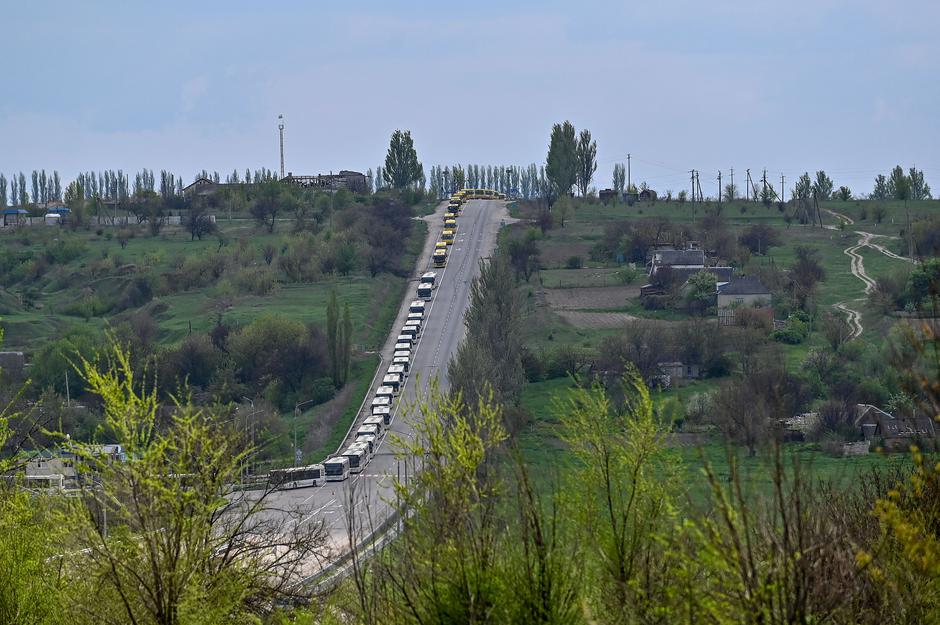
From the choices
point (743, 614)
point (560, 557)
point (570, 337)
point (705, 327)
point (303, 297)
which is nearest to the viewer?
point (743, 614)

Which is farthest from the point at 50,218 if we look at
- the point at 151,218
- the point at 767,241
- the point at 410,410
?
the point at 410,410

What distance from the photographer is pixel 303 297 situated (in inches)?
2456

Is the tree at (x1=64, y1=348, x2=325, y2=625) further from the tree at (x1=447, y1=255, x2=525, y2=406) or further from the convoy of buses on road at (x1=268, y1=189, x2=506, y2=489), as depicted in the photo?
the tree at (x1=447, y1=255, x2=525, y2=406)

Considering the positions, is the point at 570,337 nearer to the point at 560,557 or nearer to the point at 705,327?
the point at 705,327

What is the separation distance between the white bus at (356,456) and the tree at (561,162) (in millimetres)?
59037

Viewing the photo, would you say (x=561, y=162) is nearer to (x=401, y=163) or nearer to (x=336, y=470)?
(x=401, y=163)

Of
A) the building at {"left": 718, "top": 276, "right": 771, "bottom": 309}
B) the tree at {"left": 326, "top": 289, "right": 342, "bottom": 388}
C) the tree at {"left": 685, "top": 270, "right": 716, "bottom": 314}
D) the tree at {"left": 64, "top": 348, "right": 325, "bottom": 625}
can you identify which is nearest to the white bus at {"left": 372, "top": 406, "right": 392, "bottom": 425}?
the tree at {"left": 326, "top": 289, "right": 342, "bottom": 388}

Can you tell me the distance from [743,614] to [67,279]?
67.0 meters

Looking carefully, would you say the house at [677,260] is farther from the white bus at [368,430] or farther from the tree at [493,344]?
the white bus at [368,430]

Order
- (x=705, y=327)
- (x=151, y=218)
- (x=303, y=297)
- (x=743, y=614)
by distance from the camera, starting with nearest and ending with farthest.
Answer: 1. (x=743, y=614)
2. (x=705, y=327)
3. (x=303, y=297)
4. (x=151, y=218)

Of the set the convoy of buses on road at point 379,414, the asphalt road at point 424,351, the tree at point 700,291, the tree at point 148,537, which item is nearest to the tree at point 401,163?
the asphalt road at point 424,351

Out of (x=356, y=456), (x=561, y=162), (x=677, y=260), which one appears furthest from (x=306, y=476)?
(x=561, y=162)

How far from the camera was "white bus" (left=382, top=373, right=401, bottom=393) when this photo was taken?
4550 cm

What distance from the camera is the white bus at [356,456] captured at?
35.8 meters
